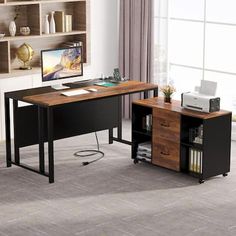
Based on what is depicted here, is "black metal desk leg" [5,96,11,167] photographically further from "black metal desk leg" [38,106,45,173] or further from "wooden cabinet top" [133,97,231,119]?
"wooden cabinet top" [133,97,231,119]

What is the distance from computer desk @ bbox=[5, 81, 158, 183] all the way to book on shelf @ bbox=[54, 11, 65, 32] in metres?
1.16

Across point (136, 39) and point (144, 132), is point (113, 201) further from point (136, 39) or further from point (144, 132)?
point (136, 39)

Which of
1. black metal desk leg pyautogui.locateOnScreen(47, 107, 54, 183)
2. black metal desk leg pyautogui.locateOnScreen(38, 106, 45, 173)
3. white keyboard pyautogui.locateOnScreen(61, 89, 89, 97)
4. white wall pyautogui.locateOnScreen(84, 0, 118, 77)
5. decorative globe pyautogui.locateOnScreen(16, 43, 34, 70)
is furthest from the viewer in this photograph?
white wall pyautogui.locateOnScreen(84, 0, 118, 77)

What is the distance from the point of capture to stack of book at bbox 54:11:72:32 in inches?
331

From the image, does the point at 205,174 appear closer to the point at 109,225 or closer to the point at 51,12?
the point at 109,225

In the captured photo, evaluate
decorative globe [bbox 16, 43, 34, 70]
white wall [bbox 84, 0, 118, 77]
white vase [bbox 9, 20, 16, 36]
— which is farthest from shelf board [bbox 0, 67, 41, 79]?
white wall [bbox 84, 0, 118, 77]

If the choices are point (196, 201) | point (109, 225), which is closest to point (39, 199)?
point (109, 225)

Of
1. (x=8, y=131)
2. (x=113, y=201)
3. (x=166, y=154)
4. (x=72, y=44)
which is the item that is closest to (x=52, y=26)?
(x=72, y=44)

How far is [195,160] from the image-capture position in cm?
668

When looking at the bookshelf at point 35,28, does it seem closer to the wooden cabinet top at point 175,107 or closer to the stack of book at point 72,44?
the stack of book at point 72,44

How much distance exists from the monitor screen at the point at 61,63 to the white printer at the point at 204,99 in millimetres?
1230

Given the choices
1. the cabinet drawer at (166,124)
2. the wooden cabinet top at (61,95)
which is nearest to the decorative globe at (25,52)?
the wooden cabinet top at (61,95)

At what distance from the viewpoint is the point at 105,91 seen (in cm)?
708

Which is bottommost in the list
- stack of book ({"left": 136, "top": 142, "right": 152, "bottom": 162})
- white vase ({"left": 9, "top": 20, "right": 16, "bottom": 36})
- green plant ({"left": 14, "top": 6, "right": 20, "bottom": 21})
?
stack of book ({"left": 136, "top": 142, "right": 152, "bottom": 162})
